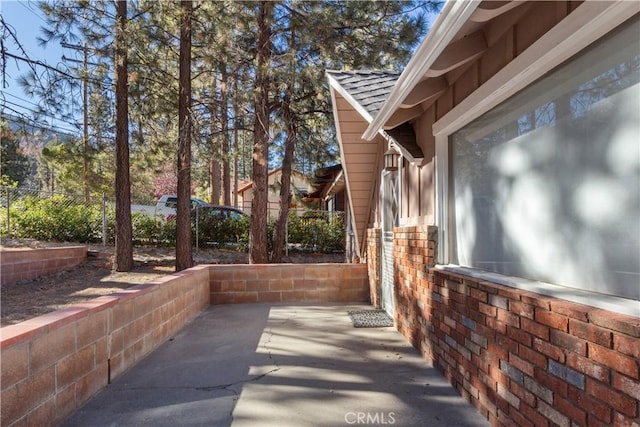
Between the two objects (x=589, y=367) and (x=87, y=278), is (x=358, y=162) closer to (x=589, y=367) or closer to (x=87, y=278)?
(x=589, y=367)

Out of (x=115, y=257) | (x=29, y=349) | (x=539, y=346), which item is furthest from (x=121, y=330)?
(x=115, y=257)

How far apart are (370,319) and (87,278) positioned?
21.3 feet

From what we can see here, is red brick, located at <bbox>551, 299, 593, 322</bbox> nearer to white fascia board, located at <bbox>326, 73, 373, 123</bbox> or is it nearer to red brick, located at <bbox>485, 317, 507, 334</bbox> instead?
red brick, located at <bbox>485, 317, 507, 334</bbox>

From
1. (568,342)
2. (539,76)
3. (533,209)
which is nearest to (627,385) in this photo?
(568,342)

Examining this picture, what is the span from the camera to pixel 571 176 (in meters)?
2.16

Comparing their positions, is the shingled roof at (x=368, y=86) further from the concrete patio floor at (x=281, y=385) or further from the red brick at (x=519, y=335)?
the red brick at (x=519, y=335)

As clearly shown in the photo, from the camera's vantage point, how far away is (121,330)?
3.69 meters

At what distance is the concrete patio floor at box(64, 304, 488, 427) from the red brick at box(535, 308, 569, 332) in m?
1.09

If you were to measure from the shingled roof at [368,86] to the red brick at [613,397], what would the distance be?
3.58 meters

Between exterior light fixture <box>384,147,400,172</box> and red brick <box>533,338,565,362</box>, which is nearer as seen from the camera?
red brick <box>533,338,565,362</box>

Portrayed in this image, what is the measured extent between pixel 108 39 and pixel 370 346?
28.8 ft

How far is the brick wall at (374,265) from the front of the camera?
667 cm

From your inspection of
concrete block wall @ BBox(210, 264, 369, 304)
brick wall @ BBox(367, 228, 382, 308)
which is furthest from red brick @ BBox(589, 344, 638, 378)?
concrete block wall @ BBox(210, 264, 369, 304)

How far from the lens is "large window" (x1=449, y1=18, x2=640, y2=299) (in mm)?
1824
